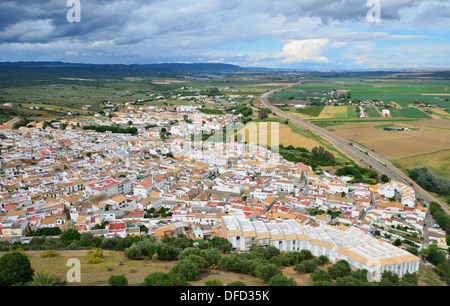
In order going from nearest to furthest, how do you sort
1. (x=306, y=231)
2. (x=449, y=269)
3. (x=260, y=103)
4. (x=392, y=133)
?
(x=449, y=269)
(x=306, y=231)
(x=392, y=133)
(x=260, y=103)

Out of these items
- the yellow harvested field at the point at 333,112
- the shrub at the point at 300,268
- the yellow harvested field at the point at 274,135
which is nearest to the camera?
the shrub at the point at 300,268

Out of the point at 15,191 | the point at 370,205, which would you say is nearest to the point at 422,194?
the point at 370,205

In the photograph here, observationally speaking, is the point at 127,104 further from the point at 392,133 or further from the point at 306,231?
the point at 306,231

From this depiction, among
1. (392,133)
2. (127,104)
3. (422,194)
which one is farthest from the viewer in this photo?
(127,104)

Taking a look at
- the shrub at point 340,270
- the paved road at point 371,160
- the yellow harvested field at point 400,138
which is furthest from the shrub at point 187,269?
the yellow harvested field at point 400,138

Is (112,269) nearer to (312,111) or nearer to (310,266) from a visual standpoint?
(310,266)

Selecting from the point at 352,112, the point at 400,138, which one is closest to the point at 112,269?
the point at 400,138

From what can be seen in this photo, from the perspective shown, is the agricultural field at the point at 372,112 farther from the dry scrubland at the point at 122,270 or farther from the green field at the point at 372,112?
the dry scrubland at the point at 122,270
